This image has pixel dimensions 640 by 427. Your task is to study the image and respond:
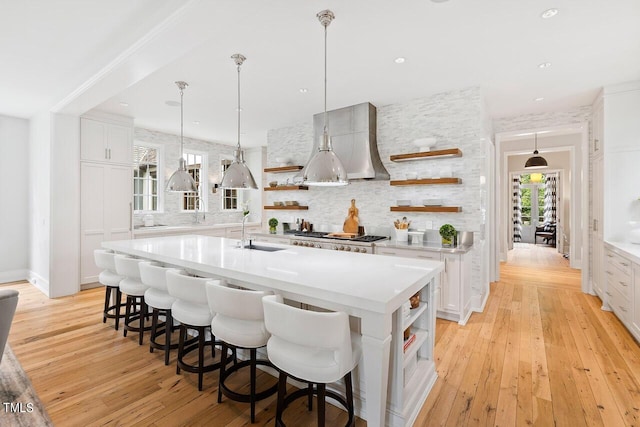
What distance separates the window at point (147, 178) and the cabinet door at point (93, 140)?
1169 millimetres

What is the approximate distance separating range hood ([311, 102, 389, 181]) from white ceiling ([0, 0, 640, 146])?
19cm

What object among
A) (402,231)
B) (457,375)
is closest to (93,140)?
(402,231)

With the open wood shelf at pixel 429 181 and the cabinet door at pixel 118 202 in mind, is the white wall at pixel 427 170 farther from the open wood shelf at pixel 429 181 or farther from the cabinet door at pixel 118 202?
the cabinet door at pixel 118 202

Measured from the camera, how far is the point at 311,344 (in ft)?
5.01

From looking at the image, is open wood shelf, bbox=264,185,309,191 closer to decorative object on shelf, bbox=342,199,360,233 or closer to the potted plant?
the potted plant

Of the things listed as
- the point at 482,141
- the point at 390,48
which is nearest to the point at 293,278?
the point at 390,48

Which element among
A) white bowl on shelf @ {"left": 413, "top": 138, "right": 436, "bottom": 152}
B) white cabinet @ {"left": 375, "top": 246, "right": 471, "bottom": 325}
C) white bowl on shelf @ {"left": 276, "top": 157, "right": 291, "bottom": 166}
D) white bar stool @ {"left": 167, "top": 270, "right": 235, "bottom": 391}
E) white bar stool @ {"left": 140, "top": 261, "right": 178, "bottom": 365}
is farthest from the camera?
white bowl on shelf @ {"left": 276, "top": 157, "right": 291, "bottom": 166}

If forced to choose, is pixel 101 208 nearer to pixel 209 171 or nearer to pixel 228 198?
pixel 209 171

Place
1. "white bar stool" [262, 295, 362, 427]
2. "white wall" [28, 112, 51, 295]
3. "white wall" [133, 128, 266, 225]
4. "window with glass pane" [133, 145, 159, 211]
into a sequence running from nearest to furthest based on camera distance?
"white bar stool" [262, 295, 362, 427] → "white wall" [28, 112, 51, 295] → "window with glass pane" [133, 145, 159, 211] → "white wall" [133, 128, 266, 225]

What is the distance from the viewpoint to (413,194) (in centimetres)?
435

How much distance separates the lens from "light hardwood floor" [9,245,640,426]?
1996 millimetres

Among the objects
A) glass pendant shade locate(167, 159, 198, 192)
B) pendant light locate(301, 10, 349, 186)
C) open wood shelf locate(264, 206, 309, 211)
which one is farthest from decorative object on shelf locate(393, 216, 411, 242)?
glass pendant shade locate(167, 159, 198, 192)

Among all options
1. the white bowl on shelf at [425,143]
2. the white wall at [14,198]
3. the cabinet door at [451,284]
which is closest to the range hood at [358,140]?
the white bowl on shelf at [425,143]

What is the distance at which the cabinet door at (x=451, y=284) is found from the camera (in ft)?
11.6
